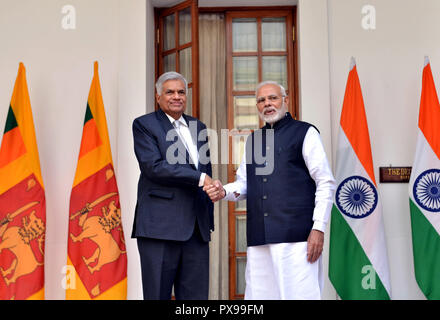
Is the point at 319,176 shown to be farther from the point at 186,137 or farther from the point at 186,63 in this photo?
the point at 186,63

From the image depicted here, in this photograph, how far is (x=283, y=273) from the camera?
2777 millimetres

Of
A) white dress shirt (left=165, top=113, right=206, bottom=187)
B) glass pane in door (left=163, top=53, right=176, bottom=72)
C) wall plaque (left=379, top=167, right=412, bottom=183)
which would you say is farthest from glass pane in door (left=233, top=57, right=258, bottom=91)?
white dress shirt (left=165, top=113, right=206, bottom=187)

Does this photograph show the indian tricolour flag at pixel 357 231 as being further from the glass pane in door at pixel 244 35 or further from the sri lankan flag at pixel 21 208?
the sri lankan flag at pixel 21 208

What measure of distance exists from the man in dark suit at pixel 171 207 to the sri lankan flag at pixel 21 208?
138cm

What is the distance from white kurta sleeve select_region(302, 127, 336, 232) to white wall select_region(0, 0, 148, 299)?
1.73 metres

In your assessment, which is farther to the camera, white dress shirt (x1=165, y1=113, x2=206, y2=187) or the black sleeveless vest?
white dress shirt (x1=165, y1=113, x2=206, y2=187)

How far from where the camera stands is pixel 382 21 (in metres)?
4.29

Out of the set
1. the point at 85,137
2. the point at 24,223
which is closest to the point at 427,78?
the point at 85,137

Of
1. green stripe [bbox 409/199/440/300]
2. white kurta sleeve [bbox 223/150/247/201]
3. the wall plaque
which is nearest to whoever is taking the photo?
white kurta sleeve [bbox 223/150/247/201]

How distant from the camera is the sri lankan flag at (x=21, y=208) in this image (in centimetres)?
385

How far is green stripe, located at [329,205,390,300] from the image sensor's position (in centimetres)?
385

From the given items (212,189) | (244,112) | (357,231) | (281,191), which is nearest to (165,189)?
(212,189)

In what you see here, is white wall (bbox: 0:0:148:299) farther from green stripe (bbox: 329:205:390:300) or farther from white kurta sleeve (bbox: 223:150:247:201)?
green stripe (bbox: 329:205:390:300)

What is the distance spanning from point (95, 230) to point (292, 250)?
1685 mm
